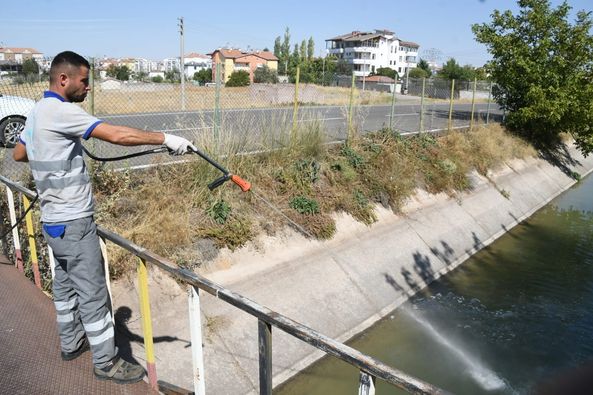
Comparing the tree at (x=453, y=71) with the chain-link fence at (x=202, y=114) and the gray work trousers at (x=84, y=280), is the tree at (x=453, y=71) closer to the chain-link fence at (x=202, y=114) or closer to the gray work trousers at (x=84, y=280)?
the chain-link fence at (x=202, y=114)

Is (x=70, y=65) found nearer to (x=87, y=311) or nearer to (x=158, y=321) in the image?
(x=87, y=311)

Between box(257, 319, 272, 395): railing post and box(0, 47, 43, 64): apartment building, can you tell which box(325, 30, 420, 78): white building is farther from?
box(257, 319, 272, 395): railing post

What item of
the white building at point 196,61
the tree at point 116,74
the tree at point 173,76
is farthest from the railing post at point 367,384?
the white building at point 196,61

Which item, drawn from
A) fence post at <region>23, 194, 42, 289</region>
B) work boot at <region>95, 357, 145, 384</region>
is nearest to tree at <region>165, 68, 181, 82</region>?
fence post at <region>23, 194, 42, 289</region>

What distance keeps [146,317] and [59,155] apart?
1160 mm


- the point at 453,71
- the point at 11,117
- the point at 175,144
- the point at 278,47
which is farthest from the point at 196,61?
the point at 175,144

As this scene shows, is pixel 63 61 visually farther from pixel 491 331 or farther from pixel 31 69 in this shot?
pixel 491 331

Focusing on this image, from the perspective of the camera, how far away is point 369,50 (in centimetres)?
9756

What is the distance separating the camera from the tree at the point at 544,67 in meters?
16.5

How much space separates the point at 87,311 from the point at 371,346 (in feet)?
14.9

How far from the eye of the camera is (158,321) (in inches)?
215

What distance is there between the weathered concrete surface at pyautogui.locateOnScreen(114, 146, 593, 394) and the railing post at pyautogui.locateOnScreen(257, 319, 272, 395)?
281 centimetres

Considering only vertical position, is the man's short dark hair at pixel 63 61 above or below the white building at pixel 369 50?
below

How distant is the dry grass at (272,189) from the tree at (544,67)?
6200 mm
